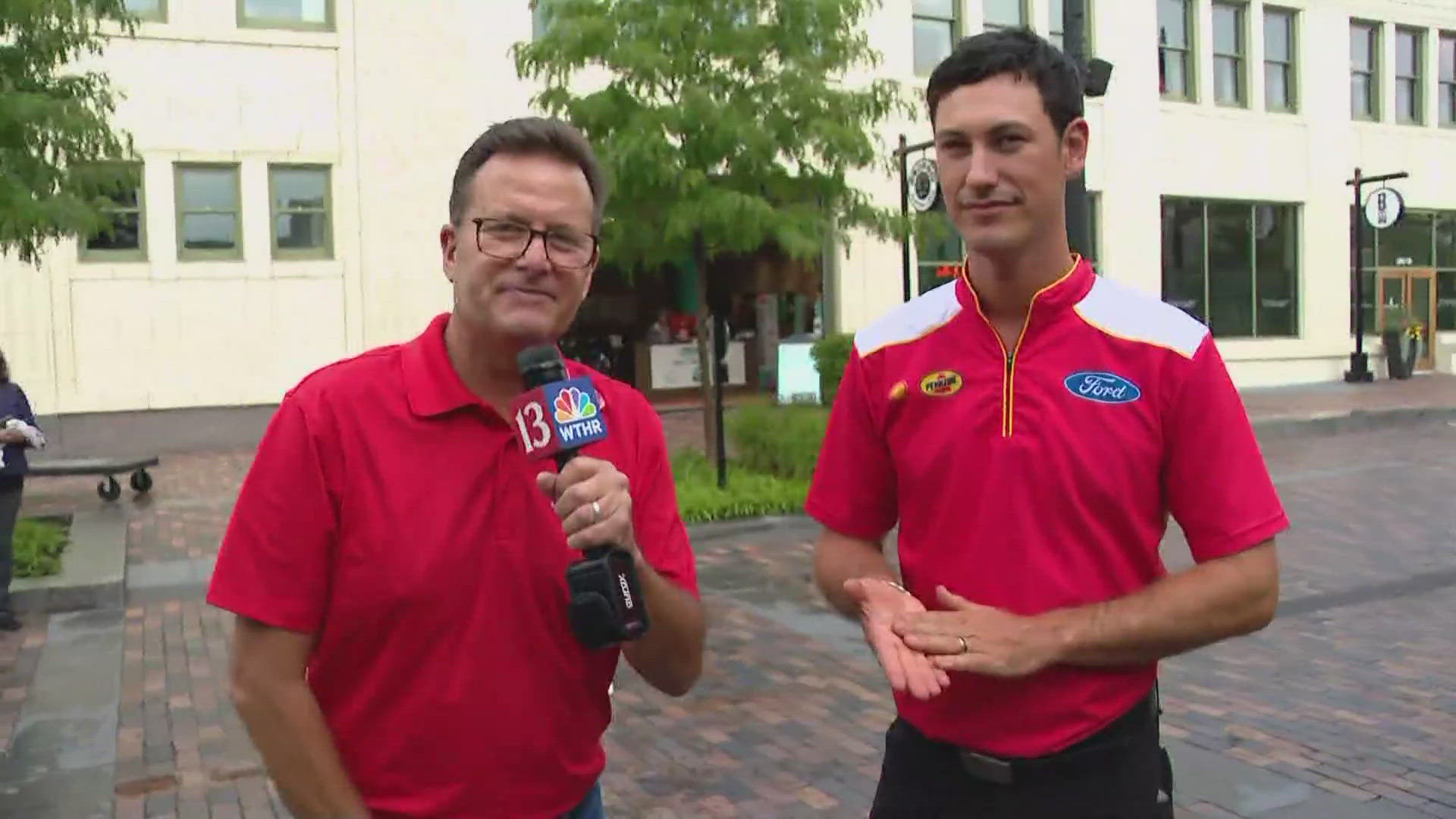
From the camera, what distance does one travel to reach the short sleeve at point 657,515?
218 cm

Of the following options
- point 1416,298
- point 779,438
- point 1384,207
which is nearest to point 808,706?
point 779,438

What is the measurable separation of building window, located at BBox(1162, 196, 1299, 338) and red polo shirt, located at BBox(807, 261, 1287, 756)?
24249mm

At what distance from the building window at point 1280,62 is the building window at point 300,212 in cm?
1924

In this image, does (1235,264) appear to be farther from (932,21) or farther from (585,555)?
(585,555)

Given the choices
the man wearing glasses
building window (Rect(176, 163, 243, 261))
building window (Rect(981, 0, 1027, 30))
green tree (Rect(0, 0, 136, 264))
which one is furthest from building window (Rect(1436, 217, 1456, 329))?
the man wearing glasses

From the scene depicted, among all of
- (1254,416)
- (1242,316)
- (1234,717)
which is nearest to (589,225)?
(1234,717)

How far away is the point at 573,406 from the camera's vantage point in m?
1.87

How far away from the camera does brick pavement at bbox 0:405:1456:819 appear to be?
4.88 m

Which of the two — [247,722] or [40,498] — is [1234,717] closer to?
[247,722]

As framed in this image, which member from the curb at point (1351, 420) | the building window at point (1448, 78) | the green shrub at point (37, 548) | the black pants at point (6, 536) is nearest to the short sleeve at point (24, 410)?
the black pants at point (6, 536)

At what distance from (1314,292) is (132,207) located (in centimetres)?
2290

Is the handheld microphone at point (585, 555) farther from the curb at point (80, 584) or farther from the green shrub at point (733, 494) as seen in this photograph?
the green shrub at point (733, 494)

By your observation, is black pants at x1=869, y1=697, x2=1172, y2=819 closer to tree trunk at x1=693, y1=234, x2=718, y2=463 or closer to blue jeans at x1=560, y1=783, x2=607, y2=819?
blue jeans at x1=560, y1=783, x2=607, y2=819

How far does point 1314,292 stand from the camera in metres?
27.2
